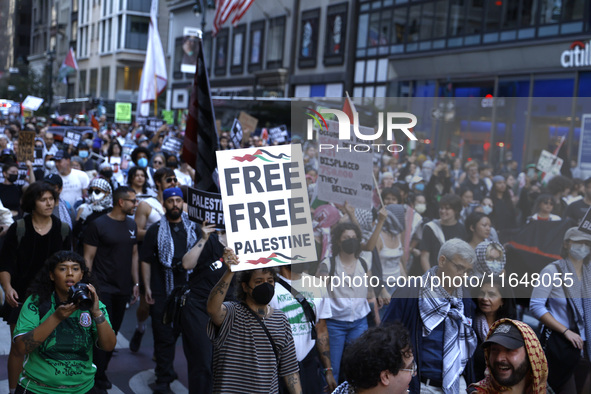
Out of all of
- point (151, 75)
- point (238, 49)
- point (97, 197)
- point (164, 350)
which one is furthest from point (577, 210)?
point (238, 49)

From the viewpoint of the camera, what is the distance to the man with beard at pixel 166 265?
22.3ft

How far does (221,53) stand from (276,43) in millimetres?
7679

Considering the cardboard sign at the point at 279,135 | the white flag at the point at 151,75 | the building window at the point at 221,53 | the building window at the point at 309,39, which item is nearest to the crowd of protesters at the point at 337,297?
the cardboard sign at the point at 279,135

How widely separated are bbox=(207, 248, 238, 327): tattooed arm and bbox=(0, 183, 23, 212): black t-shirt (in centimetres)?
661

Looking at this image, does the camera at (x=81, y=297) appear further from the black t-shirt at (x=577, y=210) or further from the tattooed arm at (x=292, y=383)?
the black t-shirt at (x=577, y=210)

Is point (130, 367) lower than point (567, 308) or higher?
lower

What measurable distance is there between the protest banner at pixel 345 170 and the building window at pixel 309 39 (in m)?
33.9

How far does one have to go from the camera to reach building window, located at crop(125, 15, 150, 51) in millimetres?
71438

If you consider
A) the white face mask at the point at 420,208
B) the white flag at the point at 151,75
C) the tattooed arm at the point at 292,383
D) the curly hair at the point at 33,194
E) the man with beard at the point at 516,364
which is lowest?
the tattooed arm at the point at 292,383

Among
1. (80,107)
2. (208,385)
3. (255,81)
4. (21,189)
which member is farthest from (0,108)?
(208,385)

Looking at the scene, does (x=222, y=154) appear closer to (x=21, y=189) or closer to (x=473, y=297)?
(x=473, y=297)

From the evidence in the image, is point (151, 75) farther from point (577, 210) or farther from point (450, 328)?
point (450, 328)

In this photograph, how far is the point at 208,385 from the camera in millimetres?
5984

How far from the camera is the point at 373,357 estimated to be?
324 cm
